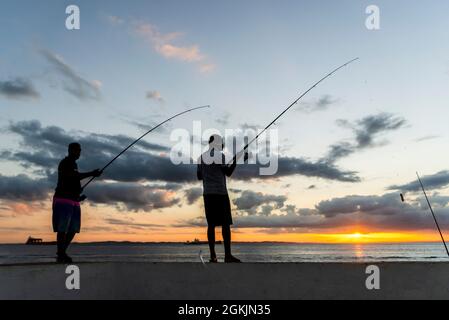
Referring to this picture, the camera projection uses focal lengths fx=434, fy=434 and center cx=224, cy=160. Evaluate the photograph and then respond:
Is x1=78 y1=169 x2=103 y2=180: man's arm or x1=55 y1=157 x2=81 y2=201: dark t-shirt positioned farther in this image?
x1=78 y1=169 x2=103 y2=180: man's arm

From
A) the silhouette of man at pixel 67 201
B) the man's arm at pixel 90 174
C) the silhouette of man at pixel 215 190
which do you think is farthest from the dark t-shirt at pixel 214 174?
the silhouette of man at pixel 67 201

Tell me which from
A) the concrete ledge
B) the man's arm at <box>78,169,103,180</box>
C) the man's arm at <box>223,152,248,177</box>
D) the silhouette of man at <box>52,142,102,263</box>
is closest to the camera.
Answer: the concrete ledge

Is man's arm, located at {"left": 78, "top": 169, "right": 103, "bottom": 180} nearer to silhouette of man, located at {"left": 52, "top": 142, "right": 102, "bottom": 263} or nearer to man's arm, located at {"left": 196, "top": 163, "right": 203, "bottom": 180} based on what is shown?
silhouette of man, located at {"left": 52, "top": 142, "right": 102, "bottom": 263}

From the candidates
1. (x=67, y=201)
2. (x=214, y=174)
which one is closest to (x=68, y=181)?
(x=67, y=201)

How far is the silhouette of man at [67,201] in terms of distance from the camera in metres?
4.96

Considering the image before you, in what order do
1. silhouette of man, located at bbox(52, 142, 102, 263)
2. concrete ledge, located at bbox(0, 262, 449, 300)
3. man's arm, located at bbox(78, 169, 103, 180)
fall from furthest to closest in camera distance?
1. man's arm, located at bbox(78, 169, 103, 180)
2. silhouette of man, located at bbox(52, 142, 102, 263)
3. concrete ledge, located at bbox(0, 262, 449, 300)

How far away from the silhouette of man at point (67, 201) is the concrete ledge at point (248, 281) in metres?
0.76

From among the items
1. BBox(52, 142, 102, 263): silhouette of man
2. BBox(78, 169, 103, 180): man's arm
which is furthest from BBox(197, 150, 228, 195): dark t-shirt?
BBox(52, 142, 102, 263): silhouette of man

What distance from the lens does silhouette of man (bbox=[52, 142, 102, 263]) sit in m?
4.96

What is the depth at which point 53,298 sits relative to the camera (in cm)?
405
